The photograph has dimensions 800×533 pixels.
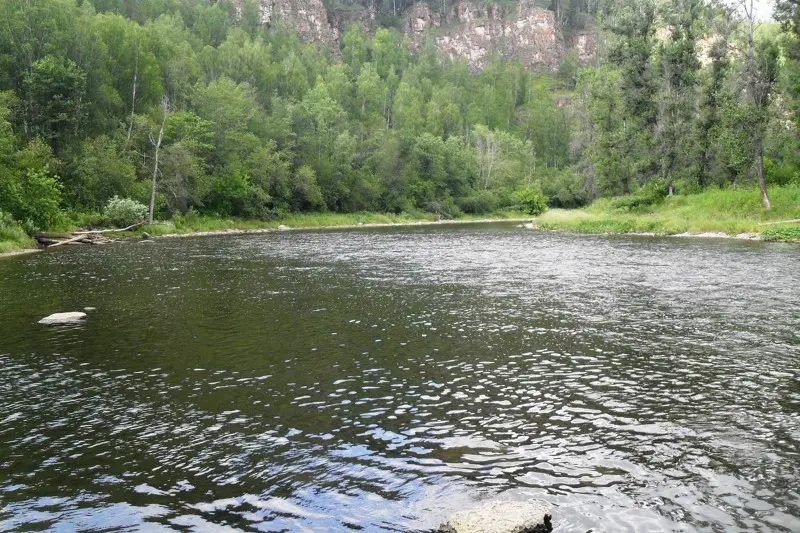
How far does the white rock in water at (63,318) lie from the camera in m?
21.5

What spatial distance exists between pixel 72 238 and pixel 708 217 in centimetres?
6350

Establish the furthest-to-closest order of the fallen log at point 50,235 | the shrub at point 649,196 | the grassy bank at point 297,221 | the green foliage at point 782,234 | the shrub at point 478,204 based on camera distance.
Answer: the shrub at point 478,204 → the grassy bank at point 297,221 → the shrub at point 649,196 → the fallen log at point 50,235 → the green foliage at point 782,234

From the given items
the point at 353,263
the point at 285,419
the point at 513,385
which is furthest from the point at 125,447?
the point at 353,263

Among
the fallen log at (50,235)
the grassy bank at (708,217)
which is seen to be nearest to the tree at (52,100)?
the fallen log at (50,235)

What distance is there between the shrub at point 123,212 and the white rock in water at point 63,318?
5025 centimetres

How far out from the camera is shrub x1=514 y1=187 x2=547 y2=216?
145 metres

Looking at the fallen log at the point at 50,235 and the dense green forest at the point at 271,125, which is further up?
the dense green forest at the point at 271,125

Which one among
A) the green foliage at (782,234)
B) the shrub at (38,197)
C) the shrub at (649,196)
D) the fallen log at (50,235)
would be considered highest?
the shrub at (38,197)

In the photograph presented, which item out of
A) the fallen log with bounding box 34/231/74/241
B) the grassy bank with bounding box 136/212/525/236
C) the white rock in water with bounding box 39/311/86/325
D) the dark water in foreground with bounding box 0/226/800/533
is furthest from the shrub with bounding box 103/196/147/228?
the white rock in water with bounding box 39/311/86/325

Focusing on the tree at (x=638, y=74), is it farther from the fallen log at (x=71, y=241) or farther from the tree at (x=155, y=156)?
the fallen log at (x=71, y=241)

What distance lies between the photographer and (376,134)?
139875 millimetres

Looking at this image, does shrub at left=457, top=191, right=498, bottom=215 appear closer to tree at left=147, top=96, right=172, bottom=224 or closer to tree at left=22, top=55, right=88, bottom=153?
A: tree at left=147, top=96, right=172, bottom=224

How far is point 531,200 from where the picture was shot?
Result: 146m

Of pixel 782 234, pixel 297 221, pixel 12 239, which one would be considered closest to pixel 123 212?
pixel 12 239
